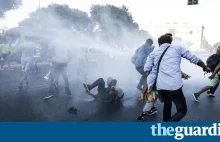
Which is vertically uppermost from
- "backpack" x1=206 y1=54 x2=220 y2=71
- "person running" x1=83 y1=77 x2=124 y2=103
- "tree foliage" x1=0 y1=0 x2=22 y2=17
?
"tree foliage" x1=0 y1=0 x2=22 y2=17

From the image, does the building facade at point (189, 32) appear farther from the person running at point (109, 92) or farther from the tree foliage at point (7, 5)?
the person running at point (109, 92)

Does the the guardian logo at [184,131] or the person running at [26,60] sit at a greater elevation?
the person running at [26,60]

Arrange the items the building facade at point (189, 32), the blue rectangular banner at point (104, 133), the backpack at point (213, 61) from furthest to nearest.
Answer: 1. the building facade at point (189, 32)
2. the backpack at point (213, 61)
3. the blue rectangular banner at point (104, 133)

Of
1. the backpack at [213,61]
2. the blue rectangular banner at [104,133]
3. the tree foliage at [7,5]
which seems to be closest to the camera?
the blue rectangular banner at [104,133]

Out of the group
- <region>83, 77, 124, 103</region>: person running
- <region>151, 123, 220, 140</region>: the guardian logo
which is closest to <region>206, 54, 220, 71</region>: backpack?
<region>83, 77, 124, 103</region>: person running

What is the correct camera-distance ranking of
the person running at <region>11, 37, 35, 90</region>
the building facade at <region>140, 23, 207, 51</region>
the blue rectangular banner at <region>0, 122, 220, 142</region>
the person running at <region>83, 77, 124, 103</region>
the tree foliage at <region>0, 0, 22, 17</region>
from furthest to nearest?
the building facade at <region>140, 23, 207, 51</region>, the tree foliage at <region>0, 0, 22, 17</region>, the person running at <region>11, 37, 35, 90</region>, the person running at <region>83, 77, 124, 103</region>, the blue rectangular banner at <region>0, 122, 220, 142</region>

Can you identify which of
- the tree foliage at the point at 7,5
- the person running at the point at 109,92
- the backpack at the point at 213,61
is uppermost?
the tree foliage at the point at 7,5

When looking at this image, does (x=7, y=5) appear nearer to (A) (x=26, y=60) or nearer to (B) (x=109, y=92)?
(A) (x=26, y=60)

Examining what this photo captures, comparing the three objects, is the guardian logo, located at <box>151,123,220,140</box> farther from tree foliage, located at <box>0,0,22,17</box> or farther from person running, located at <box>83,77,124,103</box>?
tree foliage, located at <box>0,0,22,17</box>

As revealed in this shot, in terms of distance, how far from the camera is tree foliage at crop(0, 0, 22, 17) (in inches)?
661

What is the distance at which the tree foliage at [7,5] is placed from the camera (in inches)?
661

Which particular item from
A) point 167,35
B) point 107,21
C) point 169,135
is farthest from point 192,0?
point 107,21

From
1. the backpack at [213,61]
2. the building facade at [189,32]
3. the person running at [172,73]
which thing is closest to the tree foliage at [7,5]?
the backpack at [213,61]

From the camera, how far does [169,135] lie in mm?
3414
